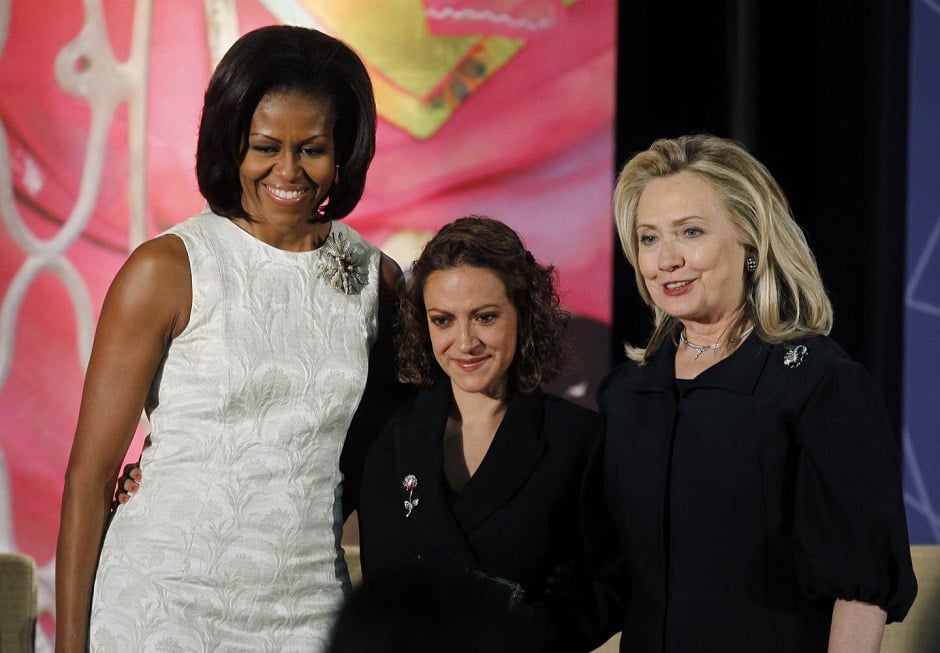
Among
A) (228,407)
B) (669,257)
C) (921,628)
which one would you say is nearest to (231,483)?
(228,407)

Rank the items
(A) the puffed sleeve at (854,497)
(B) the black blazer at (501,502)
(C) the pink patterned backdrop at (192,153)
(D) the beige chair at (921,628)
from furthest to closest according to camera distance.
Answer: (C) the pink patterned backdrop at (192,153), (D) the beige chair at (921,628), (B) the black blazer at (501,502), (A) the puffed sleeve at (854,497)

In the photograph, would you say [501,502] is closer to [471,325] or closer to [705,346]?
[471,325]

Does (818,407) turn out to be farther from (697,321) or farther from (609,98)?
(609,98)

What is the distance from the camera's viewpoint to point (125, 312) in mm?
2135

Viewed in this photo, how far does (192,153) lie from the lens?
385 cm

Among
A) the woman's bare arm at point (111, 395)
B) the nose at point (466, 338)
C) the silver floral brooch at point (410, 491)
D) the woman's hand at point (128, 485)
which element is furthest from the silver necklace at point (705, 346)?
the woman's hand at point (128, 485)

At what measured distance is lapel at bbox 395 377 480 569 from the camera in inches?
86.3

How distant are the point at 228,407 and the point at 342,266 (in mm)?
350

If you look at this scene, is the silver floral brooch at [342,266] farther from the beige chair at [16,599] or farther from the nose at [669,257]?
the beige chair at [16,599]

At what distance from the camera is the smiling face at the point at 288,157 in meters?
2.21

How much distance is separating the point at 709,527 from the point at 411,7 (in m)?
2.29

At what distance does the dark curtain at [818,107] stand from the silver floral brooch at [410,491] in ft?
6.18

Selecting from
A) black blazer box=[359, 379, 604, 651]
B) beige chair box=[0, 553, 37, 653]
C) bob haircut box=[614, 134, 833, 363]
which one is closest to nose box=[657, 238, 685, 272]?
bob haircut box=[614, 134, 833, 363]

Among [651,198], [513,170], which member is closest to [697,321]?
[651,198]
